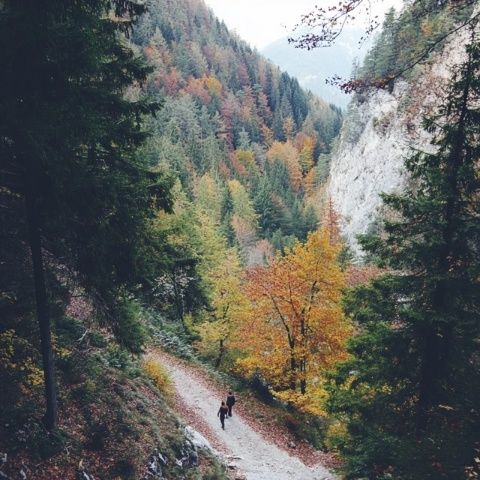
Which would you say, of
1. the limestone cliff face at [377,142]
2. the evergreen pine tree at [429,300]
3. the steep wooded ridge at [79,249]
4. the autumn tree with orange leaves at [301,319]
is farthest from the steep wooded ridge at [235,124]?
the evergreen pine tree at [429,300]

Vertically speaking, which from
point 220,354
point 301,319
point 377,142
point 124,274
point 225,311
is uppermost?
point 377,142

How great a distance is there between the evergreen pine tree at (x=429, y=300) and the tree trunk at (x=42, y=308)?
23.2 feet

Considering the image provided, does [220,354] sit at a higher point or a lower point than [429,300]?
lower

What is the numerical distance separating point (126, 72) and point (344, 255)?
1272 inches

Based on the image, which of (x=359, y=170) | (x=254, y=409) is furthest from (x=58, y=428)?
(x=359, y=170)

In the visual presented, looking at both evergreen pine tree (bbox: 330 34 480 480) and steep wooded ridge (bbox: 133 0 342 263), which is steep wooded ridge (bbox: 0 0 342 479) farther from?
steep wooded ridge (bbox: 133 0 342 263)

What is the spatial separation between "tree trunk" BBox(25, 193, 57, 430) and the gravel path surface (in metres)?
8.58

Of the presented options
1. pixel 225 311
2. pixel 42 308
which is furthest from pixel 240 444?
pixel 42 308

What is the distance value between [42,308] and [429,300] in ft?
28.4

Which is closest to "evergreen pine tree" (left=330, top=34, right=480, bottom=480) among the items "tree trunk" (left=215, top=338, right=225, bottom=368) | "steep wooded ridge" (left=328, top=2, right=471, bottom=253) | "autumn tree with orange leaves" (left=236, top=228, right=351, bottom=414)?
"autumn tree with orange leaves" (left=236, top=228, right=351, bottom=414)

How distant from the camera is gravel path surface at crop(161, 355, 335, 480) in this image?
17.8m

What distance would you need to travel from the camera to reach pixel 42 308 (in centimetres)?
945

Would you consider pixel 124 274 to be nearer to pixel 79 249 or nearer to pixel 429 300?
pixel 79 249

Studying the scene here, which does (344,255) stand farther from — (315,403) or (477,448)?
(477,448)
